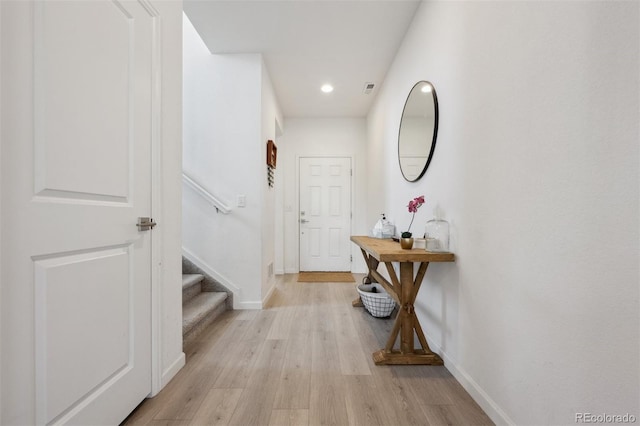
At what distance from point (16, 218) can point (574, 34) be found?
1776 mm

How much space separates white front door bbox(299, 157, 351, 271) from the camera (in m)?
4.68

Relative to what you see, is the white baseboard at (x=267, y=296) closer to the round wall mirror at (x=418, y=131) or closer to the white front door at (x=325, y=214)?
the white front door at (x=325, y=214)

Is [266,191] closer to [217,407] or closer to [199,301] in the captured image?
[199,301]

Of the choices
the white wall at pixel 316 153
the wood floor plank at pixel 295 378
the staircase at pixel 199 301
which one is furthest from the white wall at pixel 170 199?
the white wall at pixel 316 153

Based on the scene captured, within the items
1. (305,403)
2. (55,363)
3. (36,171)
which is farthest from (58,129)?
(305,403)

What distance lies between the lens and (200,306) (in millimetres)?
2449

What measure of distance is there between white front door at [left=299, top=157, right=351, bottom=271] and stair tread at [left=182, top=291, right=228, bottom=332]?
2.04m

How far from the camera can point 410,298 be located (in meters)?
1.83

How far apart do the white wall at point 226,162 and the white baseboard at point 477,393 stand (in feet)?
5.91

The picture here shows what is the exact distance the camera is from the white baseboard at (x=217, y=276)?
286 centimetres

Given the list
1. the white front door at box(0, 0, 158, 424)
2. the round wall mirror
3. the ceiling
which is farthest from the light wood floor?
the ceiling

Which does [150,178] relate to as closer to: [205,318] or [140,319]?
[140,319]

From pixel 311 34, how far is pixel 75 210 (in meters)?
2.36

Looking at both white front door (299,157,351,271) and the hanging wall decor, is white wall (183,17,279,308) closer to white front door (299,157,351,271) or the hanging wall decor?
the hanging wall decor
